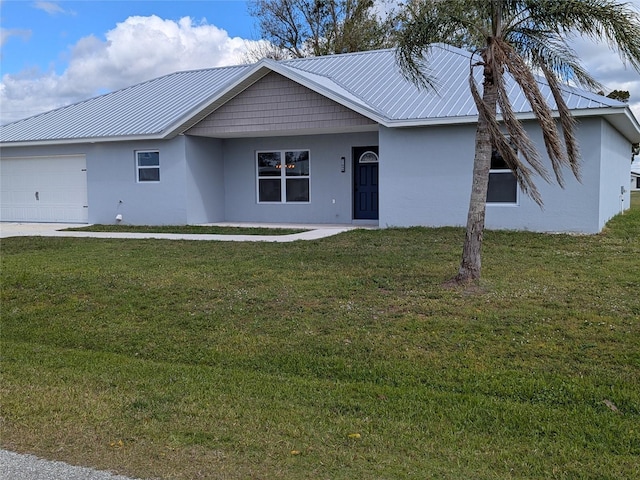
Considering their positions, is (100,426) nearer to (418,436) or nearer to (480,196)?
(418,436)

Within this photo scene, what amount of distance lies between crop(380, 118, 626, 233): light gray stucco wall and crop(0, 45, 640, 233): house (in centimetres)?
3

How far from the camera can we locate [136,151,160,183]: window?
1800cm

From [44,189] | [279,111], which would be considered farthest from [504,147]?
[44,189]

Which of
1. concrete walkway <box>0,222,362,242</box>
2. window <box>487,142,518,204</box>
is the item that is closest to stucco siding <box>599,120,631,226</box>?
window <box>487,142,518,204</box>

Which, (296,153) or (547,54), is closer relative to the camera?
(547,54)

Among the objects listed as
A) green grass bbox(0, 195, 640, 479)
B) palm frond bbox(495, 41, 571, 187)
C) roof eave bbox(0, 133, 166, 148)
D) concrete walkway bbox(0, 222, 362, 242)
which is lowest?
green grass bbox(0, 195, 640, 479)

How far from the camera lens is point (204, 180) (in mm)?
18250

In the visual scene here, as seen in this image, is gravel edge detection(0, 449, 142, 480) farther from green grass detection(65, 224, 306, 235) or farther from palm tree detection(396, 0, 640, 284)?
green grass detection(65, 224, 306, 235)

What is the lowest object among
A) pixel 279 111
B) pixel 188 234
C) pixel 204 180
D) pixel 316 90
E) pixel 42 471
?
pixel 42 471

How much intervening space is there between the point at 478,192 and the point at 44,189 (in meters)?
16.6

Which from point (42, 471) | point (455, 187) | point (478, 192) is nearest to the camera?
point (42, 471)

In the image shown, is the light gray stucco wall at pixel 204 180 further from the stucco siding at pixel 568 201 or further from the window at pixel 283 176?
the stucco siding at pixel 568 201

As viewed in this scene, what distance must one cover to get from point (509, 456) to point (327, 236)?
1021 centimetres

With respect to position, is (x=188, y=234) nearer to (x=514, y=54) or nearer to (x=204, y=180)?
(x=204, y=180)
